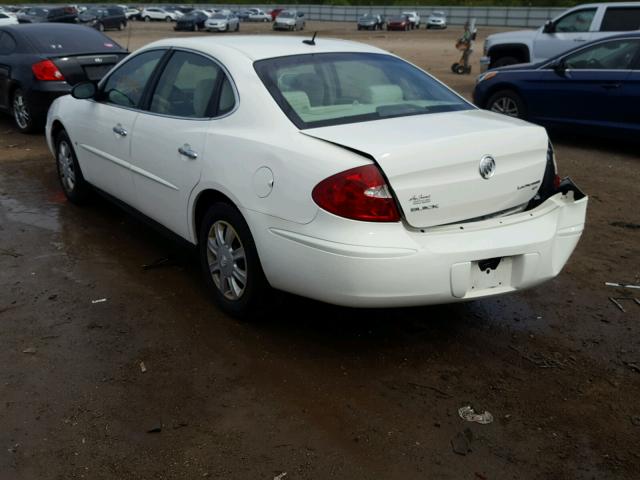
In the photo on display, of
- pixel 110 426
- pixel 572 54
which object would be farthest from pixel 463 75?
pixel 110 426

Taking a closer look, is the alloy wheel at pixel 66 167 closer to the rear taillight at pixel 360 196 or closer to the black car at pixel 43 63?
the black car at pixel 43 63

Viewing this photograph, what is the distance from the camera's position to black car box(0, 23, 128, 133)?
351 inches

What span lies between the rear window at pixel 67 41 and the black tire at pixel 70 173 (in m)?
3.68

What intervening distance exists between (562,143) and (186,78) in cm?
654

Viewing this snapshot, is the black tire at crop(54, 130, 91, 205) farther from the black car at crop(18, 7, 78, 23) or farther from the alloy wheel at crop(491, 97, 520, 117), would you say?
the black car at crop(18, 7, 78, 23)

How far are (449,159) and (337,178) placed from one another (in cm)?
57

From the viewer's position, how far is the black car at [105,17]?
146ft

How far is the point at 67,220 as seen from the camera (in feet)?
19.1

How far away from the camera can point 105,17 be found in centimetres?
4534

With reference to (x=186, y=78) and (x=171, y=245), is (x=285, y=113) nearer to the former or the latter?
(x=186, y=78)

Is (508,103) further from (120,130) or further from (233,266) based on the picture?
(233,266)

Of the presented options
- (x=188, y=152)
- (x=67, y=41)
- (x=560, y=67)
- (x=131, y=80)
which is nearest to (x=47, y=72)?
(x=67, y=41)

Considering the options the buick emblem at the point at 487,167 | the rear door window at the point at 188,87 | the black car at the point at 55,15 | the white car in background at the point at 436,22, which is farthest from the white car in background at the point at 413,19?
the buick emblem at the point at 487,167

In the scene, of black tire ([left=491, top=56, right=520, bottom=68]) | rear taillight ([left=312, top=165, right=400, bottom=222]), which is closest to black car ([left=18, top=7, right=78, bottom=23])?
black tire ([left=491, top=56, right=520, bottom=68])
